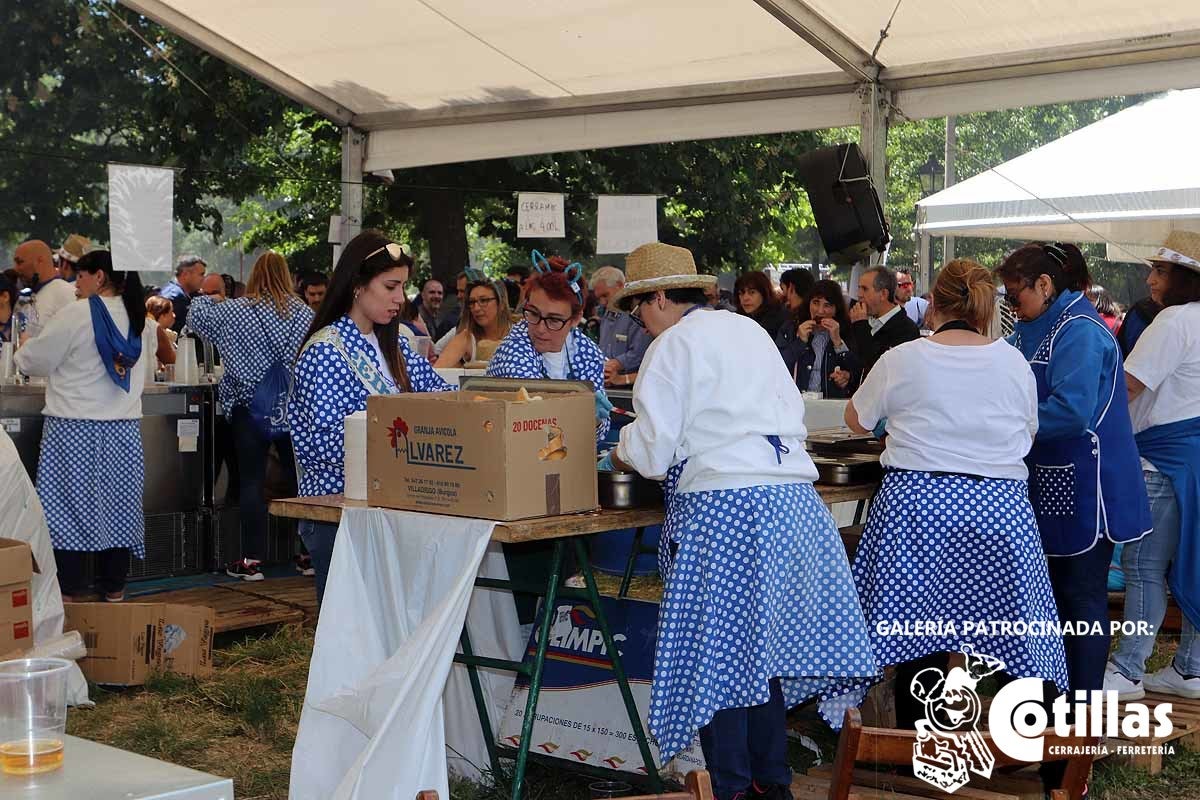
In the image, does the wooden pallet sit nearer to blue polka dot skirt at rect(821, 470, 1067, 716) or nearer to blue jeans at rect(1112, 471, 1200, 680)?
blue polka dot skirt at rect(821, 470, 1067, 716)

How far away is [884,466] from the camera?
3.81 metres

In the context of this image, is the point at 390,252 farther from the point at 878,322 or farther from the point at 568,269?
the point at 878,322

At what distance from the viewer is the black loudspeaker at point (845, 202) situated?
23.5 feet

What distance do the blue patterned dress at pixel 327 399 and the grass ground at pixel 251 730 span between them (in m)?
0.98

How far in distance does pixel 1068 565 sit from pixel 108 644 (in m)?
3.49

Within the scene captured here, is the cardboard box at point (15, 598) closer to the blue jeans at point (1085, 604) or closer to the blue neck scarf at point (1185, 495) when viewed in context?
the blue jeans at point (1085, 604)

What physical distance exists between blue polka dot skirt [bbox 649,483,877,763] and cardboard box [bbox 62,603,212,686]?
2.64m

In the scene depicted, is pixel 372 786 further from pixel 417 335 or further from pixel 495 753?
pixel 417 335

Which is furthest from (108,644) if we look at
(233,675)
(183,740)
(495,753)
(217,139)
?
(217,139)

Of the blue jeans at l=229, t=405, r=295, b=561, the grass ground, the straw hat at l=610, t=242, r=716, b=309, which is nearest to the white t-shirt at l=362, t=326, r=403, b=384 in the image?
the straw hat at l=610, t=242, r=716, b=309

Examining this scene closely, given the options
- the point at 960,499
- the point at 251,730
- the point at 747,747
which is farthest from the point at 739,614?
the point at 251,730

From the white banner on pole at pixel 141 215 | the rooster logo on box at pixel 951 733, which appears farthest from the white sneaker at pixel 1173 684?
the white banner on pole at pixel 141 215

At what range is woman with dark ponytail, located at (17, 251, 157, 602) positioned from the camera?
5797 millimetres

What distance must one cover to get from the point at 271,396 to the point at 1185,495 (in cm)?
428
